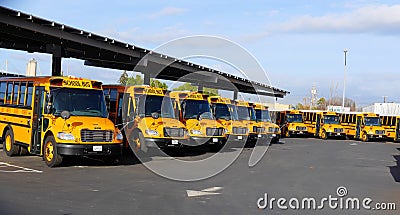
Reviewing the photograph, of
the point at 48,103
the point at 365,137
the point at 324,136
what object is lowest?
the point at 324,136

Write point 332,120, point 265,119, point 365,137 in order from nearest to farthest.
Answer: point 265,119
point 365,137
point 332,120

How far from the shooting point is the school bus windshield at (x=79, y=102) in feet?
50.4

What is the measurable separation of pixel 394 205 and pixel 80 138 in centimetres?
881

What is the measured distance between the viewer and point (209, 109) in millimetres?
23094

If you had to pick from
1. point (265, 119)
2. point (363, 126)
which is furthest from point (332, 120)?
point (265, 119)

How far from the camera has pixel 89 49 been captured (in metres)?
31.8

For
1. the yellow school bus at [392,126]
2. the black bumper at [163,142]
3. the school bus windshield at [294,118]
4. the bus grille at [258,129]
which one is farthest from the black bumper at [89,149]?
the yellow school bus at [392,126]

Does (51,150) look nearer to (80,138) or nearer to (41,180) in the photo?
(80,138)

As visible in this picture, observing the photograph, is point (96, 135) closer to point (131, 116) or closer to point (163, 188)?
point (163, 188)

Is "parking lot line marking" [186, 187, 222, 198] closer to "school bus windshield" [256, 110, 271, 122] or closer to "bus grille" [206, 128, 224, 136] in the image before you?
"bus grille" [206, 128, 224, 136]

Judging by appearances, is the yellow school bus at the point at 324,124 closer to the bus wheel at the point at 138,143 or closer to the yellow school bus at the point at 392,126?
the yellow school bus at the point at 392,126

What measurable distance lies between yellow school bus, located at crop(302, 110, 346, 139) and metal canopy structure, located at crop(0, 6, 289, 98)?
8.39m

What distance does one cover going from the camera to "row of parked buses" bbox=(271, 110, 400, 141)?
44.8 metres

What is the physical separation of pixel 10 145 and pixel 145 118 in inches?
195
